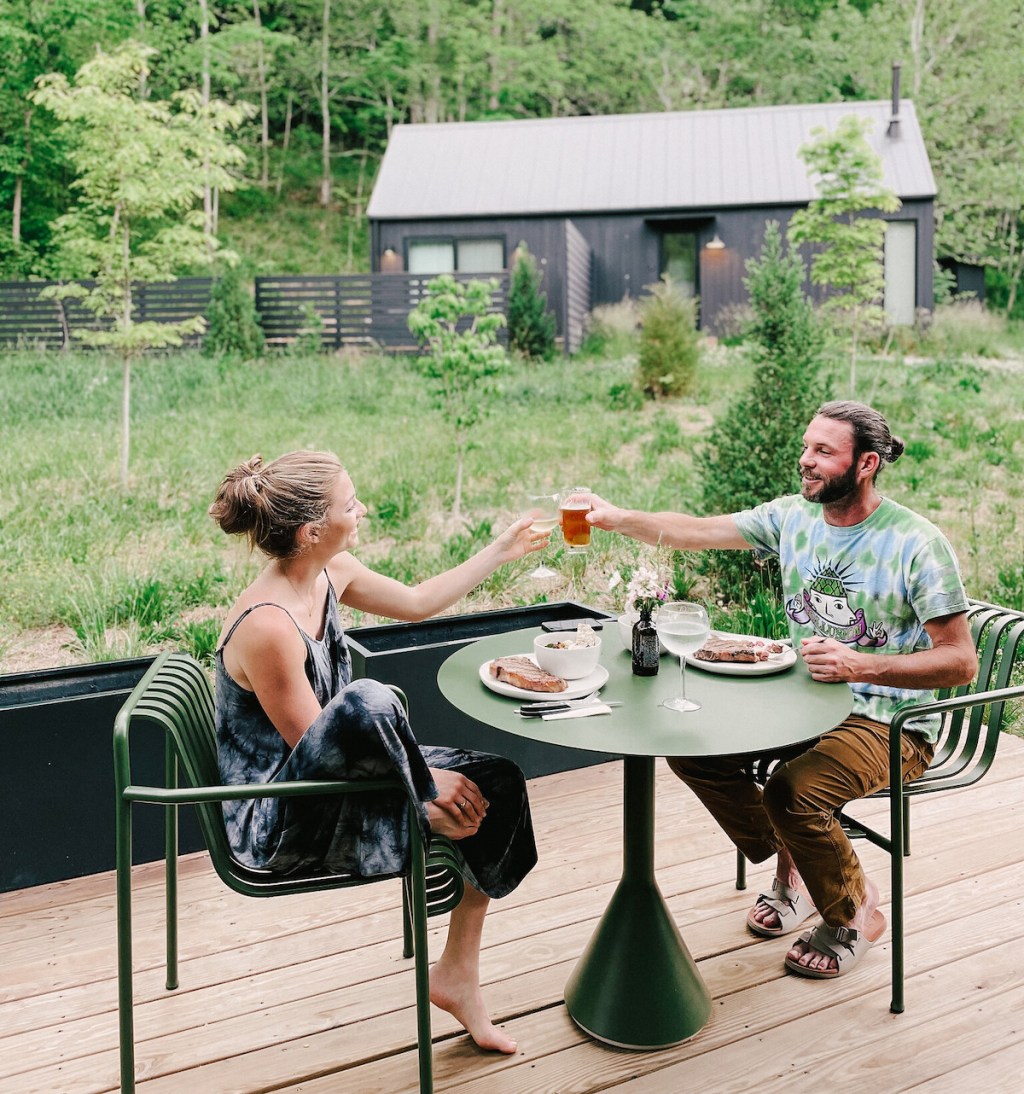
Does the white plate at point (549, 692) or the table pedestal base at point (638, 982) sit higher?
the white plate at point (549, 692)

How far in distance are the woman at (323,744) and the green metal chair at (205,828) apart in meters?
0.04

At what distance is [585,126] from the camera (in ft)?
65.4

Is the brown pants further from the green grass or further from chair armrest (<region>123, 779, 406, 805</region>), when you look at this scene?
the green grass

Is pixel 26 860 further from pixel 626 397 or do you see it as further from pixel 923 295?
pixel 923 295

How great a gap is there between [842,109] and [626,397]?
11.3m

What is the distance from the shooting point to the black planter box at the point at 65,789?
116 inches

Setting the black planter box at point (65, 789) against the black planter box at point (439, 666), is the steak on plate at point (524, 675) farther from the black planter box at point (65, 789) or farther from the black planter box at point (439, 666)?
the black planter box at point (65, 789)

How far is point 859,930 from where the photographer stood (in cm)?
259

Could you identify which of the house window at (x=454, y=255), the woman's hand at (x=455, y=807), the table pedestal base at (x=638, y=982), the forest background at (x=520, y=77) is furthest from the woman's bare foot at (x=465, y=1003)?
the forest background at (x=520, y=77)

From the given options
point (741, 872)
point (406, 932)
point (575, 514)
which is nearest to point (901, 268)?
point (741, 872)

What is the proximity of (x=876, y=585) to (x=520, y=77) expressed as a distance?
103ft

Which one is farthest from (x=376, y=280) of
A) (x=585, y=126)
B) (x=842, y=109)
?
(x=842, y=109)

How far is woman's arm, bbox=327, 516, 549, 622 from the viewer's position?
2582 millimetres

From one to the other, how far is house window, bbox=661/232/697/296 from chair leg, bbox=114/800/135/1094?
1846 cm
